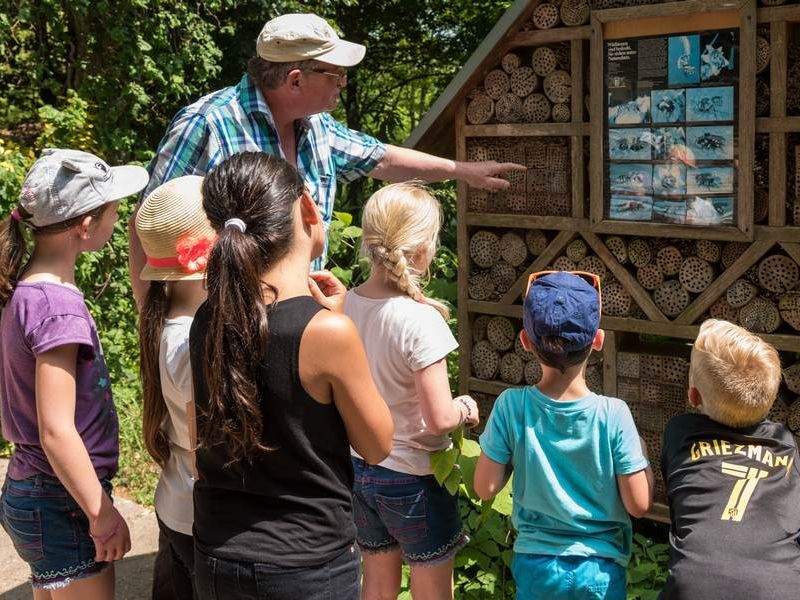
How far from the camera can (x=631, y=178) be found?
3.98 m

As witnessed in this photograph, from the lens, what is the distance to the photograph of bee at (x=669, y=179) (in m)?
3.84

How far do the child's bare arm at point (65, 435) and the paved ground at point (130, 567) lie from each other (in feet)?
6.18

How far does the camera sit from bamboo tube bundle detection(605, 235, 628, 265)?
13.6 feet

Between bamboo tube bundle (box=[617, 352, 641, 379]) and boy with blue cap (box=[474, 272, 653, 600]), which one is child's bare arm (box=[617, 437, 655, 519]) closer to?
boy with blue cap (box=[474, 272, 653, 600])

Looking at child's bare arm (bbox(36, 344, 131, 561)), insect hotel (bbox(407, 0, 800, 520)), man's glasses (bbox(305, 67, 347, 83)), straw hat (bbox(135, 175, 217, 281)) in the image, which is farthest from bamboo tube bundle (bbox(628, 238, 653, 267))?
child's bare arm (bbox(36, 344, 131, 561))

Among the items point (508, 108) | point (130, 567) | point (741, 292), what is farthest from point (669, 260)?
point (130, 567)

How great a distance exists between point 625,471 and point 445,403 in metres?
0.53

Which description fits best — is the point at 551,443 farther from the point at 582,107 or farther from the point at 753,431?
the point at 582,107

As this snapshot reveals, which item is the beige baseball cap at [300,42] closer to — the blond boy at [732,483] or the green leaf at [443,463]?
the green leaf at [443,463]

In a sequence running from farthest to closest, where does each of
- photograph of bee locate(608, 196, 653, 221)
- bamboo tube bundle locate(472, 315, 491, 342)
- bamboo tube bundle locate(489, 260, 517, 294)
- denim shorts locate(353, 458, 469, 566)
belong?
bamboo tube bundle locate(472, 315, 491, 342) < bamboo tube bundle locate(489, 260, 517, 294) < photograph of bee locate(608, 196, 653, 221) < denim shorts locate(353, 458, 469, 566)

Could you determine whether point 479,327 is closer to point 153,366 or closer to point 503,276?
point 503,276

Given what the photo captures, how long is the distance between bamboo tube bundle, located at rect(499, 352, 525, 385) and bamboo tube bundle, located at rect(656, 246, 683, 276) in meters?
0.84

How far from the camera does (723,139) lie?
371cm

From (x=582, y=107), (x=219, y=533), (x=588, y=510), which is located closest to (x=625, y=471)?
(x=588, y=510)
